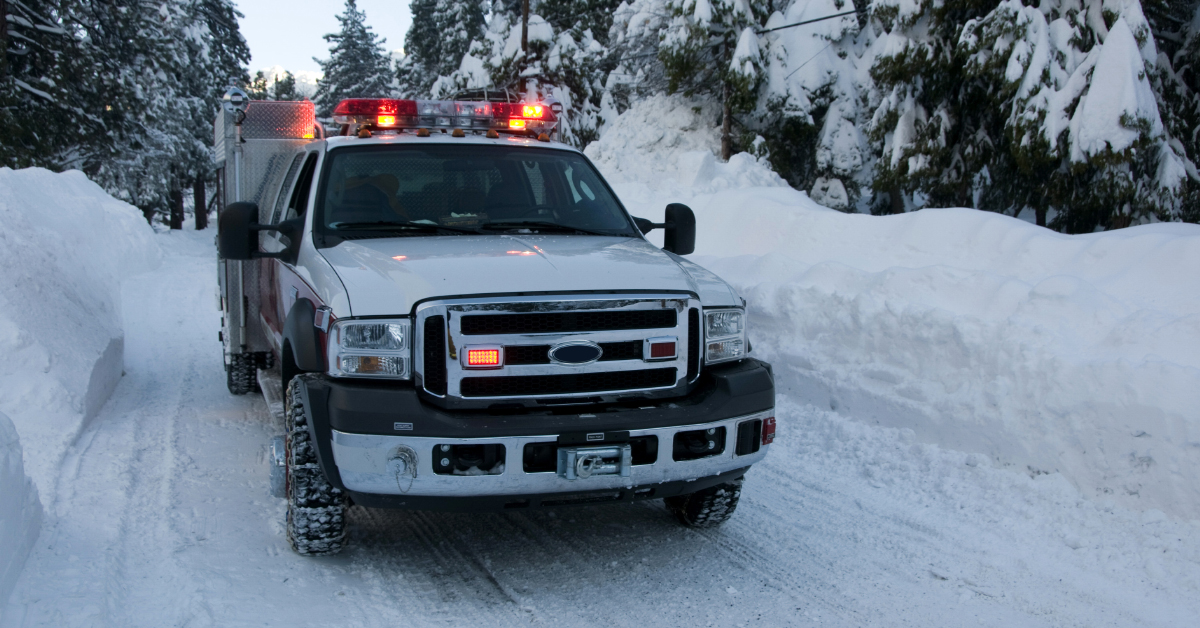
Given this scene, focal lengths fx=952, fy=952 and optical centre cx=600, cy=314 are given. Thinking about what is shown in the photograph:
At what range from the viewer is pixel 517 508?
4.01m

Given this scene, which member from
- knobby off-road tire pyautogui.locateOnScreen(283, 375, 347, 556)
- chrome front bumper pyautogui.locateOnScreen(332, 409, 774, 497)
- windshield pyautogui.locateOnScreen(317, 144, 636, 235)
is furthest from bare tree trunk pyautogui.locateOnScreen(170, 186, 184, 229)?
chrome front bumper pyautogui.locateOnScreen(332, 409, 774, 497)

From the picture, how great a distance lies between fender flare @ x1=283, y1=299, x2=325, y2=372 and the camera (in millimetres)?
4055

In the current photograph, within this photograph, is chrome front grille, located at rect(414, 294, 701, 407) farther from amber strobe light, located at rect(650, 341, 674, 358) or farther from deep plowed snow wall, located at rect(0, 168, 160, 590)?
deep plowed snow wall, located at rect(0, 168, 160, 590)

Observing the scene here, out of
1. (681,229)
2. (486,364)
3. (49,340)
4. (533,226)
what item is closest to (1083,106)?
(681,229)

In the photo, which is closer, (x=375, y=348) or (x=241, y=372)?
(x=375, y=348)

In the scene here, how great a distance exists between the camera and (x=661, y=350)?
4.13m

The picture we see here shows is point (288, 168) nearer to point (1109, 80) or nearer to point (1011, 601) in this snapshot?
point (1011, 601)

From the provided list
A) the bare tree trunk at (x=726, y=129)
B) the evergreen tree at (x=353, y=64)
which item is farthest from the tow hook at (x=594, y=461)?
the evergreen tree at (x=353, y=64)

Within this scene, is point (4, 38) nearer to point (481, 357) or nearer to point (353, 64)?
point (481, 357)

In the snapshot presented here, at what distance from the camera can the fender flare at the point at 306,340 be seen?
4055 mm

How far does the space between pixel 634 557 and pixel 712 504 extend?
1.66 ft

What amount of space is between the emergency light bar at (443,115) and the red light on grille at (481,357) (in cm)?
239

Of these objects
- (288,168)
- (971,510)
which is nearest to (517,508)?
(971,510)

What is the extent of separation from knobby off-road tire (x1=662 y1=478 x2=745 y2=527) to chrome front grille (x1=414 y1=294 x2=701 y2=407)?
2.93 ft
